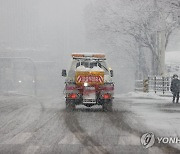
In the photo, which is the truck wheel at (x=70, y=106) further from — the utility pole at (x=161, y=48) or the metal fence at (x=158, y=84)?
the utility pole at (x=161, y=48)

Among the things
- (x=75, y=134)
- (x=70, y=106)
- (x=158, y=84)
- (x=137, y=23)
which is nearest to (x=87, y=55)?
(x=70, y=106)

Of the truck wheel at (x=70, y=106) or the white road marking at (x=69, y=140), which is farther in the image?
the truck wheel at (x=70, y=106)

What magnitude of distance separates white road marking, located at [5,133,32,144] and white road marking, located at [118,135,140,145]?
2.03m

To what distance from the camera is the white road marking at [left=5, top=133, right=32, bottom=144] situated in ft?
32.0

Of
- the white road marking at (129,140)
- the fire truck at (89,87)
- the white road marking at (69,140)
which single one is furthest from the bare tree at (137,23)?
the white road marking at (69,140)

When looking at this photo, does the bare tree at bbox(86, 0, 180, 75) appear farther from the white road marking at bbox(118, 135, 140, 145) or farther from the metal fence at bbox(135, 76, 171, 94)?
the white road marking at bbox(118, 135, 140, 145)

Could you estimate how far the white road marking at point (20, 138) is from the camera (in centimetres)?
975

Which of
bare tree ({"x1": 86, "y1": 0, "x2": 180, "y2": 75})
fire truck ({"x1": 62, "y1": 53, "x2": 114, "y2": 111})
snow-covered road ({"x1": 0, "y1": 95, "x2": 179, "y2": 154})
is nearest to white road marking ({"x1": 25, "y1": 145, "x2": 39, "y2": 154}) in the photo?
snow-covered road ({"x1": 0, "y1": 95, "x2": 179, "y2": 154})

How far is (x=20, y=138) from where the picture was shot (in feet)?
33.7

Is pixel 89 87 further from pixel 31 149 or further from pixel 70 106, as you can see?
pixel 31 149


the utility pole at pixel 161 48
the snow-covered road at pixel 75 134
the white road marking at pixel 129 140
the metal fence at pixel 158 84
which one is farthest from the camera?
the utility pole at pixel 161 48

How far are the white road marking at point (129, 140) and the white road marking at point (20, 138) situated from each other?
6.65ft

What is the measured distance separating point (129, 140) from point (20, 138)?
236cm

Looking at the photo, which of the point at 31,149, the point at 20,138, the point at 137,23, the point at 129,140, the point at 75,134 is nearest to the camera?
the point at 31,149
